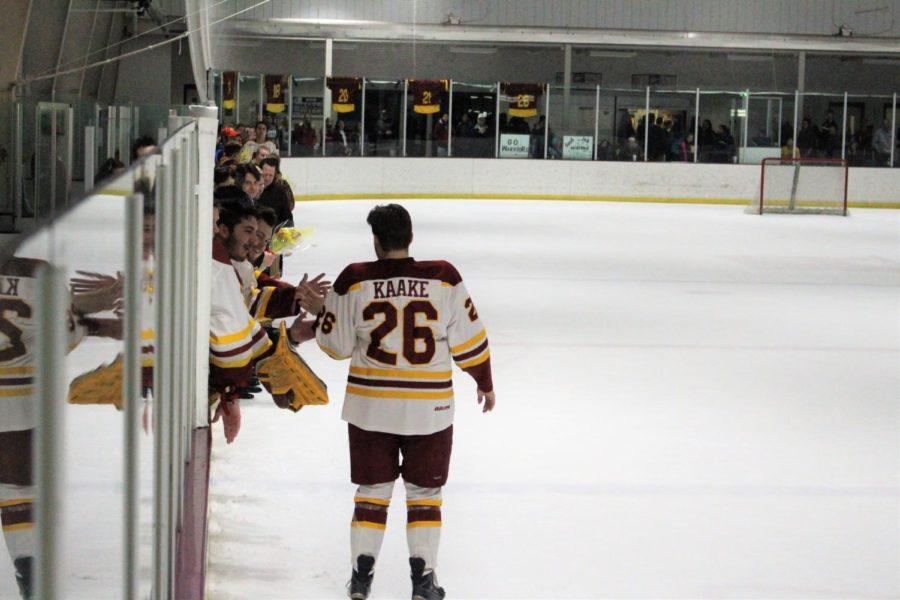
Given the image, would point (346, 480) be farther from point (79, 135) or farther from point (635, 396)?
point (79, 135)

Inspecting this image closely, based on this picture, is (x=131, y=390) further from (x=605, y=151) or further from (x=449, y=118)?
(x=605, y=151)

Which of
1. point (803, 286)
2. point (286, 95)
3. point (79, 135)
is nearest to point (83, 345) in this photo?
point (803, 286)

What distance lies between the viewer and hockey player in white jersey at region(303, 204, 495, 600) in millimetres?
3863

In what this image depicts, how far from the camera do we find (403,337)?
3871mm

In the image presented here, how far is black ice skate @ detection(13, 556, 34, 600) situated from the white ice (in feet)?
9.83

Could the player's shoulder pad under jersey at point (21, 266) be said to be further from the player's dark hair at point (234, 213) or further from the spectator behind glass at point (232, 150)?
the spectator behind glass at point (232, 150)

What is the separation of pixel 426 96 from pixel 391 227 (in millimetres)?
24981

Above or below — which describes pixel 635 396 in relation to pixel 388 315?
below

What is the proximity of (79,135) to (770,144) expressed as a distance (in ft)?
52.8

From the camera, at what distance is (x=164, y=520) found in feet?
8.37

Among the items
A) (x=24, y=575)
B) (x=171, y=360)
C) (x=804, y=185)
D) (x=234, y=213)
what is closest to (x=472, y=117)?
(x=804, y=185)

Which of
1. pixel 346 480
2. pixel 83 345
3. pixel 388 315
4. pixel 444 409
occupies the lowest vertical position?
pixel 346 480

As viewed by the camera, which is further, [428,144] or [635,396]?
[428,144]

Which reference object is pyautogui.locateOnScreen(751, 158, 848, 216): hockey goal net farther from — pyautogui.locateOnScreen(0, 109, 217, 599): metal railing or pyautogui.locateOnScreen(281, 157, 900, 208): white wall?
pyautogui.locateOnScreen(0, 109, 217, 599): metal railing
